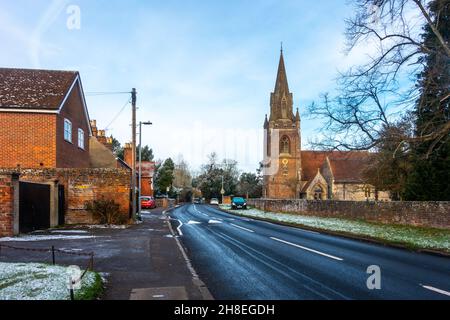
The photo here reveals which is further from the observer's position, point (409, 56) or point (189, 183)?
point (189, 183)

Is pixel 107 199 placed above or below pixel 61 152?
below

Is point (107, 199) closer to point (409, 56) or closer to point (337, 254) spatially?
point (337, 254)

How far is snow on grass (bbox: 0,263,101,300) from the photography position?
6.61 metres

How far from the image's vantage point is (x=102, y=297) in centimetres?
703

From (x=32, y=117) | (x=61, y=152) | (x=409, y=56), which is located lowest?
(x=61, y=152)

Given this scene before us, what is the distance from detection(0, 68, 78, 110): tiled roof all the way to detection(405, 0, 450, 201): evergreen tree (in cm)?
2026

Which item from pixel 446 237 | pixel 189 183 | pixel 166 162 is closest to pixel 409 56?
pixel 446 237

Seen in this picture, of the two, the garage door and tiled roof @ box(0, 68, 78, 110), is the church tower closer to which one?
tiled roof @ box(0, 68, 78, 110)

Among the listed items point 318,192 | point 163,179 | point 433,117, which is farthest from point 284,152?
point 433,117

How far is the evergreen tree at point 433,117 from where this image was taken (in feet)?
67.9

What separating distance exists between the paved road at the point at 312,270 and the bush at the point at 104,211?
7.97 meters

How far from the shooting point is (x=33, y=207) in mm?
18328

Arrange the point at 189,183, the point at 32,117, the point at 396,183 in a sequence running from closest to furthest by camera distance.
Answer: the point at 32,117 → the point at 396,183 → the point at 189,183
